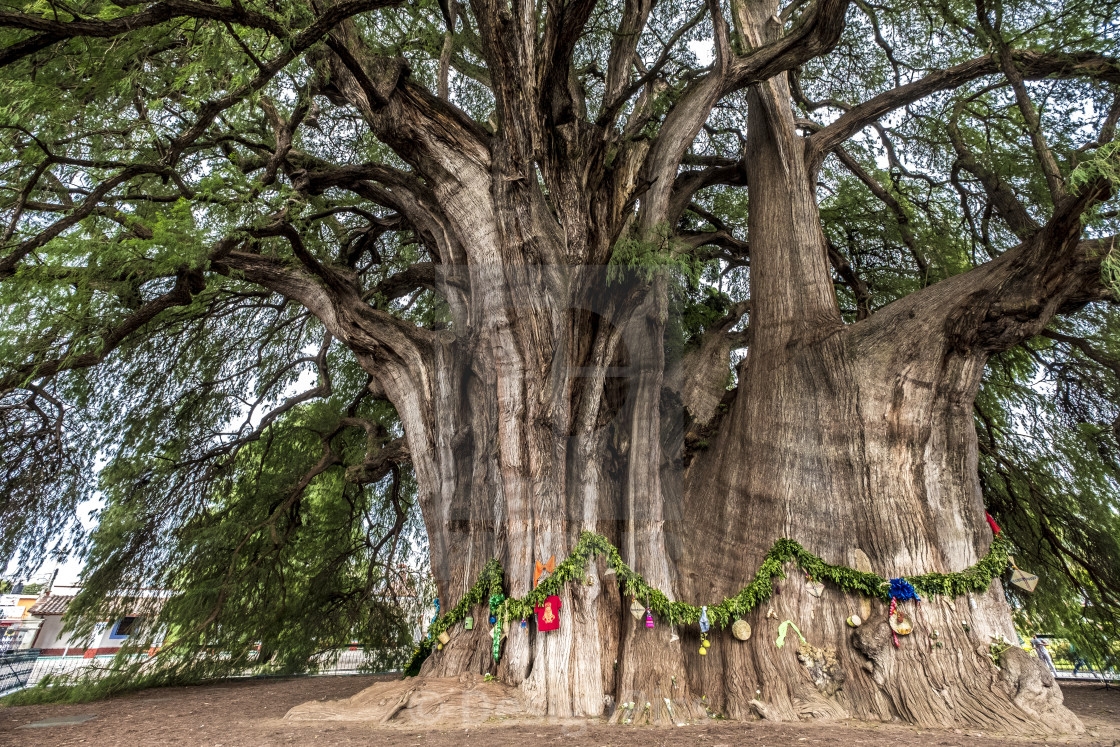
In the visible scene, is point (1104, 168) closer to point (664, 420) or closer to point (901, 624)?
point (901, 624)

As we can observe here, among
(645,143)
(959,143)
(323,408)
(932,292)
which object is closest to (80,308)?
(323,408)

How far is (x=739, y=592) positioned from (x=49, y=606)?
24.0m

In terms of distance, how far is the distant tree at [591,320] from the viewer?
13.5ft

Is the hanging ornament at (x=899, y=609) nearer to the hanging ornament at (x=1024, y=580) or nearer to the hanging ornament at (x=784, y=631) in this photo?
the hanging ornament at (x=784, y=631)

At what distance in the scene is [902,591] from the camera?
437cm

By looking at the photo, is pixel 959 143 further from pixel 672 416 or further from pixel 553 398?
pixel 553 398

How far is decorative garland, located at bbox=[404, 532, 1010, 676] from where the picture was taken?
4.41 m

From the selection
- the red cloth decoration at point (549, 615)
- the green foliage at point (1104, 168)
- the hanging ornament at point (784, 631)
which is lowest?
the hanging ornament at point (784, 631)

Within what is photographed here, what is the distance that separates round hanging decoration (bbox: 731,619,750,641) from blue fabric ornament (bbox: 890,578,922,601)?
1.11m

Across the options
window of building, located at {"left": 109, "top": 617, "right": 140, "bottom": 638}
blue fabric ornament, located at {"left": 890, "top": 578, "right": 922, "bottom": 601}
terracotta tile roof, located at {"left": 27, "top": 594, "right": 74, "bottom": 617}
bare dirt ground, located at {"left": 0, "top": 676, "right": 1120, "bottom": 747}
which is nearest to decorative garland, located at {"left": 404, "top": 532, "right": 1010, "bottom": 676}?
blue fabric ornament, located at {"left": 890, "top": 578, "right": 922, "bottom": 601}

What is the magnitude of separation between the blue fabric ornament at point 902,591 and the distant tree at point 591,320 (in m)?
0.17

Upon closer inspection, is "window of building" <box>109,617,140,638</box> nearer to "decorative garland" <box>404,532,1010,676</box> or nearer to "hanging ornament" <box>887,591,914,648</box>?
"decorative garland" <box>404,532,1010,676</box>

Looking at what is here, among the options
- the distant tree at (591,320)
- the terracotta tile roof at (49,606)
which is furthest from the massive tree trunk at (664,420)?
the terracotta tile roof at (49,606)

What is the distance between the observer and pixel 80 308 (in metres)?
4.47
